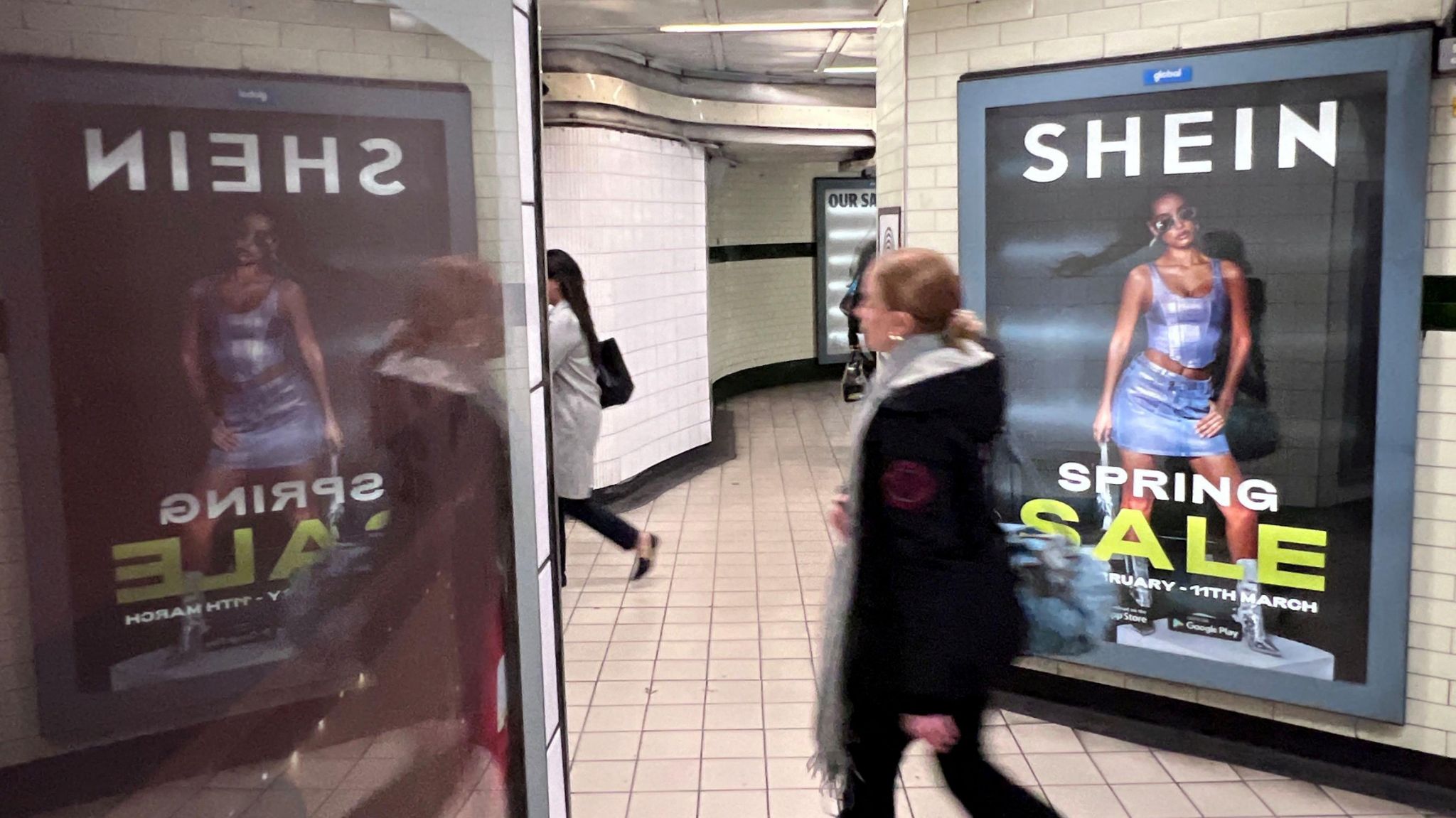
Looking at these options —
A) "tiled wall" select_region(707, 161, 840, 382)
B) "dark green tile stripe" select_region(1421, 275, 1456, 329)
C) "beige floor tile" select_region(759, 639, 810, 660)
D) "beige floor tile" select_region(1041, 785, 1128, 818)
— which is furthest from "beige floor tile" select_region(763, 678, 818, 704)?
"tiled wall" select_region(707, 161, 840, 382)

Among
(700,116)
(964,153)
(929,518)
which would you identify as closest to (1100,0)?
(964,153)

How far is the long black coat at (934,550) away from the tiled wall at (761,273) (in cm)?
859

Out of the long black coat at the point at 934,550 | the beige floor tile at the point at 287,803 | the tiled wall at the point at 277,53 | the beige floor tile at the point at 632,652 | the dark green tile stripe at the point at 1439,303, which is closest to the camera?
the tiled wall at the point at 277,53

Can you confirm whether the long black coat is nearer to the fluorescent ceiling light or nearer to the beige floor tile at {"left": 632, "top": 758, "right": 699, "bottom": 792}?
the beige floor tile at {"left": 632, "top": 758, "right": 699, "bottom": 792}

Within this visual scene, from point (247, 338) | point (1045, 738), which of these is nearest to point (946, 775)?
point (1045, 738)

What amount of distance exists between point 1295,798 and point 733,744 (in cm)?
178

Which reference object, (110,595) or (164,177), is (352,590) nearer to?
(110,595)

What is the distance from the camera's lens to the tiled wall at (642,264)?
6.66 metres

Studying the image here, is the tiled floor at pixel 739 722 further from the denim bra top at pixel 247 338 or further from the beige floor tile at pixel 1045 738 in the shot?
the denim bra top at pixel 247 338

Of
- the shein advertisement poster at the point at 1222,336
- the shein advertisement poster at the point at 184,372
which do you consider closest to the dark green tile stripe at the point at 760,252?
the shein advertisement poster at the point at 1222,336

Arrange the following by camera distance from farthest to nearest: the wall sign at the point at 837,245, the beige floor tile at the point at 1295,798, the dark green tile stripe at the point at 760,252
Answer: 1. the wall sign at the point at 837,245
2. the dark green tile stripe at the point at 760,252
3. the beige floor tile at the point at 1295,798

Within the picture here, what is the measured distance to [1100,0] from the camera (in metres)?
3.53

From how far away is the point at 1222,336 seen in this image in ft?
11.2

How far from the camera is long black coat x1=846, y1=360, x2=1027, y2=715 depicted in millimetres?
2096
